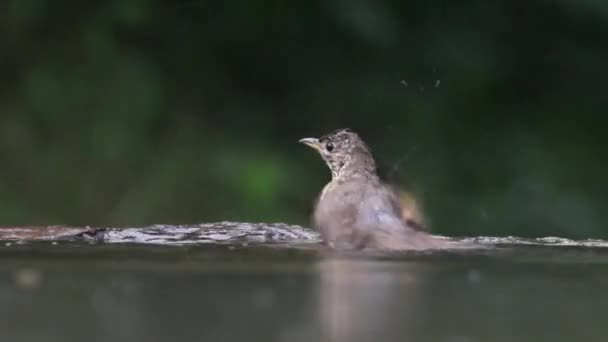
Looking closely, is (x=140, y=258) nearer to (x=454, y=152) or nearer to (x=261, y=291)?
(x=261, y=291)

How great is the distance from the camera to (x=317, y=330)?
2586 mm

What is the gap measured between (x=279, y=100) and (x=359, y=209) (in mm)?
2359

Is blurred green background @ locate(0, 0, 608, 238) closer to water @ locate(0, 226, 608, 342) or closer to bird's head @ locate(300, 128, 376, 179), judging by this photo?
bird's head @ locate(300, 128, 376, 179)

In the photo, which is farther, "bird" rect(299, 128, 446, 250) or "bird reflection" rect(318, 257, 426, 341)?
"bird" rect(299, 128, 446, 250)

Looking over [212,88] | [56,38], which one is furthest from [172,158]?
[56,38]

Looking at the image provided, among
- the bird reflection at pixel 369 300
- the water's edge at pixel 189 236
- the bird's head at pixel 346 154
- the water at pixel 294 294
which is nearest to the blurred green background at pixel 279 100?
the bird's head at pixel 346 154

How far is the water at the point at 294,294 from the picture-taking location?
2553mm

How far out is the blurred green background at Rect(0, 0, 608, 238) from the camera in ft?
23.6

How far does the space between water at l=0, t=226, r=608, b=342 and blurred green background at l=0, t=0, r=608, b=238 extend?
106 inches

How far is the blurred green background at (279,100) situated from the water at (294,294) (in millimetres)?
2684

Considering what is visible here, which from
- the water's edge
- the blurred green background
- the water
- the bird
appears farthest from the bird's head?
the water

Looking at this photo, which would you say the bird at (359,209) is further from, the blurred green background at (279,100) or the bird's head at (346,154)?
the blurred green background at (279,100)

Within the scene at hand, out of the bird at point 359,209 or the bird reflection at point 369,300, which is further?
the bird at point 359,209

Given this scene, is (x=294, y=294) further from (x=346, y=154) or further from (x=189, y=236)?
(x=346, y=154)
